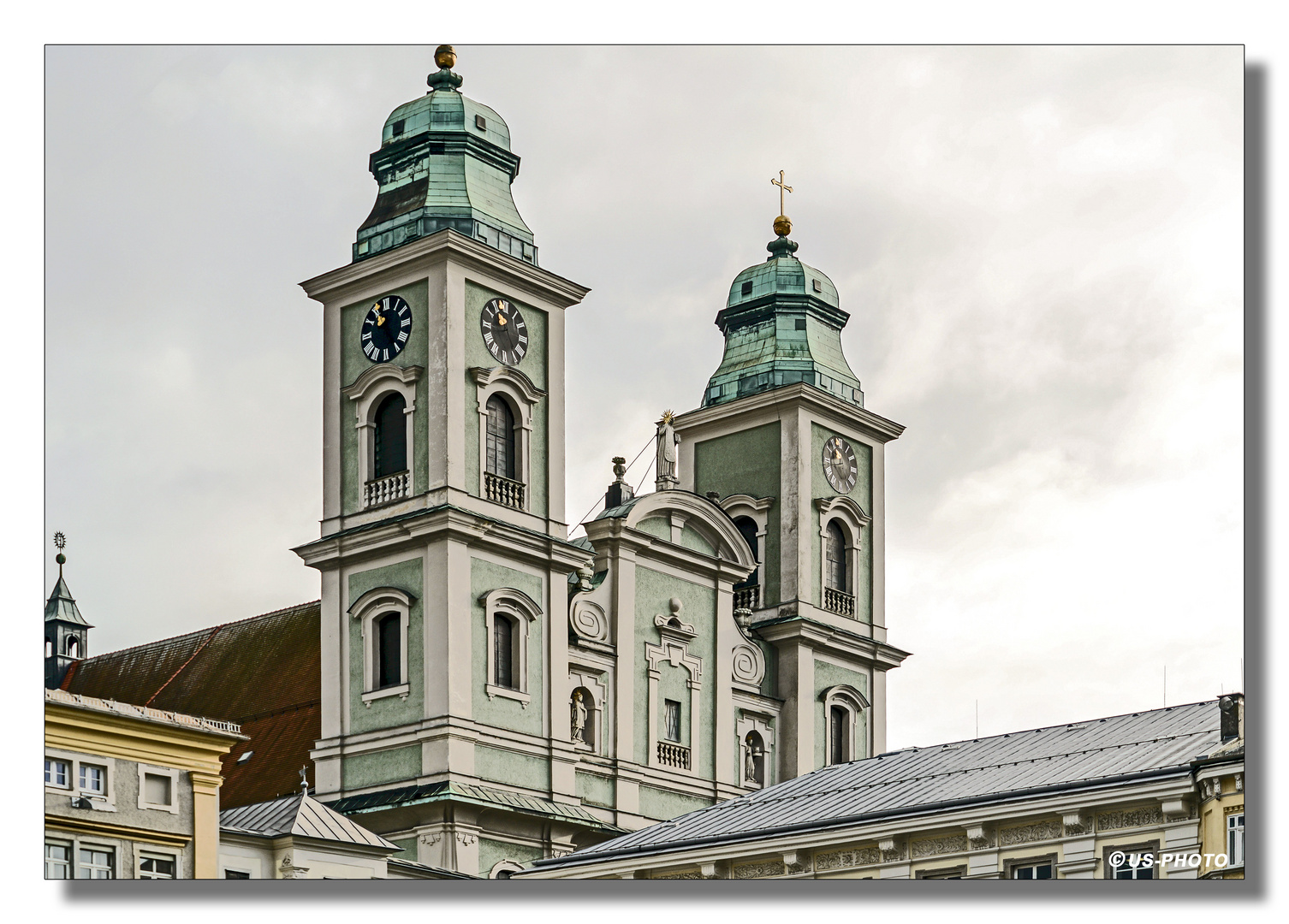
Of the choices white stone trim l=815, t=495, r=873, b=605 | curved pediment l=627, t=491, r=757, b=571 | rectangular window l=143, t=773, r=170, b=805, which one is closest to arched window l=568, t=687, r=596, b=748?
curved pediment l=627, t=491, r=757, b=571

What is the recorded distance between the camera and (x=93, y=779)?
26.6 meters

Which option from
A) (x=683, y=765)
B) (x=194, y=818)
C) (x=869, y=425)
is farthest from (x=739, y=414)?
(x=194, y=818)

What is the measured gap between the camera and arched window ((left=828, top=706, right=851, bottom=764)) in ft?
145

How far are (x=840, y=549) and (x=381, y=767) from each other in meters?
10.1

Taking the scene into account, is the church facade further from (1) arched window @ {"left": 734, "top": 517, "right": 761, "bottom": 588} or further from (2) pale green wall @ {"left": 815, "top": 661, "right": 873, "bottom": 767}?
(1) arched window @ {"left": 734, "top": 517, "right": 761, "bottom": 588}

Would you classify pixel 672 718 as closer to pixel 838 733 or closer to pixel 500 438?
pixel 838 733

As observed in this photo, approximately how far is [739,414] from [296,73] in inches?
762

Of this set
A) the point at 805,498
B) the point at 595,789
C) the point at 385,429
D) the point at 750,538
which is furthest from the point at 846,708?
the point at 385,429

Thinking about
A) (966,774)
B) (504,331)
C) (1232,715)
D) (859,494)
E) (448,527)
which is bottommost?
(966,774)

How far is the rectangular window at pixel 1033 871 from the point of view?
25531mm

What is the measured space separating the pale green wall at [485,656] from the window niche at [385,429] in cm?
146

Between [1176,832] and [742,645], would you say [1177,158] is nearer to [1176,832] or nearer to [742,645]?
[1176,832]

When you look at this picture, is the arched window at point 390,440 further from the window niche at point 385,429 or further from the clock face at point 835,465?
the clock face at point 835,465

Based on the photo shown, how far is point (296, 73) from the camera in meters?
26.8
